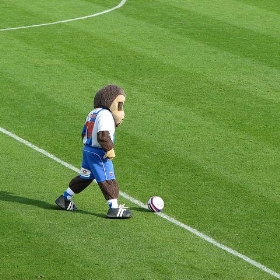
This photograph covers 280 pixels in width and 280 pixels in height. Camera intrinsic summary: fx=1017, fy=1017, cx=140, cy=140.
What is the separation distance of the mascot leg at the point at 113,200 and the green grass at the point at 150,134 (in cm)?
12

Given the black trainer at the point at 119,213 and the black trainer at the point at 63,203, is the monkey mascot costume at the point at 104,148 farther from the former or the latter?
the black trainer at the point at 63,203

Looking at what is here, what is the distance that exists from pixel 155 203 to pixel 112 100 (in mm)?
1354

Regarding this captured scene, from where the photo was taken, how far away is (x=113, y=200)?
1208cm

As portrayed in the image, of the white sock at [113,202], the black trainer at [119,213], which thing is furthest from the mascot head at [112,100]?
the black trainer at [119,213]

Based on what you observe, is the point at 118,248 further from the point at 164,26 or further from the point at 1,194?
the point at 164,26

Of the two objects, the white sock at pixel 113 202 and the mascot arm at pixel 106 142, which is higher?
the mascot arm at pixel 106 142

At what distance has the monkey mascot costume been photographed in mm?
11961

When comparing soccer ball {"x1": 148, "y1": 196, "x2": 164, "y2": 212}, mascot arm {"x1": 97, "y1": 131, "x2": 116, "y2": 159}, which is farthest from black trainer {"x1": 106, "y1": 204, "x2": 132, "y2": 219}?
mascot arm {"x1": 97, "y1": 131, "x2": 116, "y2": 159}

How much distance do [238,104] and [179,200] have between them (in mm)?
4466

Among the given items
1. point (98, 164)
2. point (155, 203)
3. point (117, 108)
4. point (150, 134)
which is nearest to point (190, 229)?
point (155, 203)

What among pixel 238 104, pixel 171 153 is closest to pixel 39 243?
pixel 171 153

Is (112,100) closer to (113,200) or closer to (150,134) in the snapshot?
(113,200)

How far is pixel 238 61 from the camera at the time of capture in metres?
19.5

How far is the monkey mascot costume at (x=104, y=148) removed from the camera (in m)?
12.0
